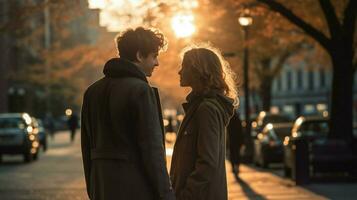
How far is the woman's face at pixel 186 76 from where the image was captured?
654 cm

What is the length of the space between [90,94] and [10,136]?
2949 cm

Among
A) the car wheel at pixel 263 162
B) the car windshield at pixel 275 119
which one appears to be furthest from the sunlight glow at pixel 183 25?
the car wheel at pixel 263 162

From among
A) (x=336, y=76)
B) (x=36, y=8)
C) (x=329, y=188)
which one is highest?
(x=36, y=8)

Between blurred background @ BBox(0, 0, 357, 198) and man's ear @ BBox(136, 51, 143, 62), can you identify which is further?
blurred background @ BBox(0, 0, 357, 198)

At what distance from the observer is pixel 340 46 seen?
23.5m

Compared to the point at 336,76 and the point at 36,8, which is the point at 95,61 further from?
the point at 336,76

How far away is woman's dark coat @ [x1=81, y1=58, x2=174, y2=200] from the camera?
19.0 feet

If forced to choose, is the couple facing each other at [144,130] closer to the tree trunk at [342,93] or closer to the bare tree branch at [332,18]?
the bare tree branch at [332,18]

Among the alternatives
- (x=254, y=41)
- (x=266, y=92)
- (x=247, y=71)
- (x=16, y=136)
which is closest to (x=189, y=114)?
(x=254, y=41)

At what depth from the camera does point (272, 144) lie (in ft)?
96.8

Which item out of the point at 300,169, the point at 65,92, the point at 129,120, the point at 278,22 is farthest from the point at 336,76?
the point at 65,92

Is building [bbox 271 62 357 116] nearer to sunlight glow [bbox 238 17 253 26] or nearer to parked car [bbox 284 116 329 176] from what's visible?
sunlight glow [bbox 238 17 253 26]

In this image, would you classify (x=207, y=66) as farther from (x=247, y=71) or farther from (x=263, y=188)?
(x=247, y=71)

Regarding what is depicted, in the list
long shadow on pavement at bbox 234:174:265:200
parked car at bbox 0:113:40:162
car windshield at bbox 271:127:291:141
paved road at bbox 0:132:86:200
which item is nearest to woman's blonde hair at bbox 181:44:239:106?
long shadow on pavement at bbox 234:174:265:200
